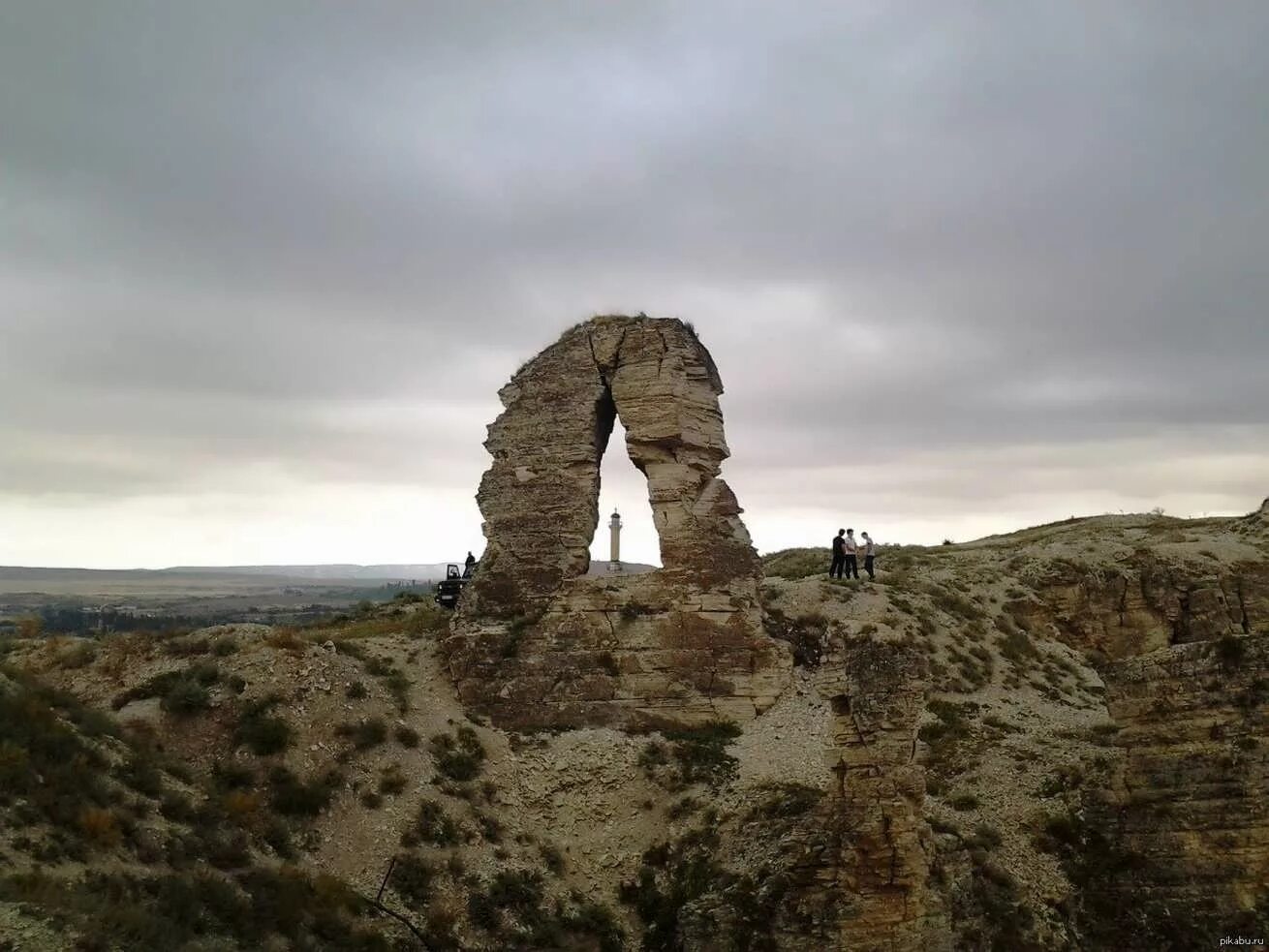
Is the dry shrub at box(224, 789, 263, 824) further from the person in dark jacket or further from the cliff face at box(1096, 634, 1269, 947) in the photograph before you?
the person in dark jacket

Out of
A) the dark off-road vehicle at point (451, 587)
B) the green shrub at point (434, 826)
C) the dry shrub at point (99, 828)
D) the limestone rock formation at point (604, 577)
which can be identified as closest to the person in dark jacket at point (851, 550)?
the limestone rock formation at point (604, 577)

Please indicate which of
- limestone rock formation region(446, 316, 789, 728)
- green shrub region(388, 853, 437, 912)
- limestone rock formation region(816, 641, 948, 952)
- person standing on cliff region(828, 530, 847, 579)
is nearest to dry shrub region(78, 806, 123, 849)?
green shrub region(388, 853, 437, 912)

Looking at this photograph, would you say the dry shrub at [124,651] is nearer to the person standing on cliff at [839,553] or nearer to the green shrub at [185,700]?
the green shrub at [185,700]

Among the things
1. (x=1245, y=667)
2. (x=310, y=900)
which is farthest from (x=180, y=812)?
(x=1245, y=667)

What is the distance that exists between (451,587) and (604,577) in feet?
22.1

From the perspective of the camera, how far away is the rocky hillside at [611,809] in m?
12.5

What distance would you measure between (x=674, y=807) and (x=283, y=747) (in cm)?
723

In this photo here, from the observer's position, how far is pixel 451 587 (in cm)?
2705

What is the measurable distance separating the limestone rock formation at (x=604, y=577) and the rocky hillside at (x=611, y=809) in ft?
2.35

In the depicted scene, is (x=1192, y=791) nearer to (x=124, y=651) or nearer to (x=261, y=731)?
(x=261, y=731)

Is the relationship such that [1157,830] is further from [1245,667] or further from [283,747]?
[283,747]

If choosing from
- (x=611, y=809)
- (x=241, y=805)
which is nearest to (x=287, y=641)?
(x=241, y=805)

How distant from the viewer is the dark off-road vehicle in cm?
2662

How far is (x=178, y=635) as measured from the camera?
20469 millimetres
